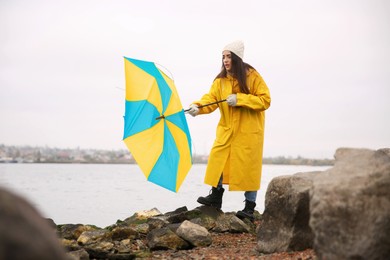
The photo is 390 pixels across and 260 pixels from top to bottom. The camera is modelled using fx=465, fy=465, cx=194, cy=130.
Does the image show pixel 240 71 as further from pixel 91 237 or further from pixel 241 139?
pixel 91 237

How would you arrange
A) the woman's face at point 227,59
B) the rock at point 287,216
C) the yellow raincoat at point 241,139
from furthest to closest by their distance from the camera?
the woman's face at point 227,59 < the yellow raincoat at point 241,139 < the rock at point 287,216

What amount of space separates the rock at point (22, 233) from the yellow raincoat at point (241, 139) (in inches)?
188

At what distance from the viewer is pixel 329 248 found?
3.77m

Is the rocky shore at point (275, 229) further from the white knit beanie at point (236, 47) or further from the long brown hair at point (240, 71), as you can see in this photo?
the white knit beanie at point (236, 47)

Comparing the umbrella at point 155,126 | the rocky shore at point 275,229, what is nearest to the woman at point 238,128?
the umbrella at point 155,126

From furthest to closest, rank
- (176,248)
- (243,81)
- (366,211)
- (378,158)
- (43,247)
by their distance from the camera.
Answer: (243,81), (176,248), (378,158), (366,211), (43,247)

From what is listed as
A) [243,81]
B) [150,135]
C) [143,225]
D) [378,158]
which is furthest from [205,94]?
[378,158]

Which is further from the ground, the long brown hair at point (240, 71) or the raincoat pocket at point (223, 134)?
the long brown hair at point (240, 71)

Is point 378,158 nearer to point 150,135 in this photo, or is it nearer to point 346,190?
point 346,190

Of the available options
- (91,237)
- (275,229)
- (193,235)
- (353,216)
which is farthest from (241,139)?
(353,216)

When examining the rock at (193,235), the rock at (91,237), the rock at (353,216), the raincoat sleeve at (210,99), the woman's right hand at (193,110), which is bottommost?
the rock at (91,237)

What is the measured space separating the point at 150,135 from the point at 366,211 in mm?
3540

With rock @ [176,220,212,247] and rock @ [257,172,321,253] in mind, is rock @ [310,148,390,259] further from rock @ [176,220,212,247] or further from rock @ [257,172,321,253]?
rock @ [176,220,212,247]

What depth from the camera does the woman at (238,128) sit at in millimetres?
6875
